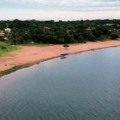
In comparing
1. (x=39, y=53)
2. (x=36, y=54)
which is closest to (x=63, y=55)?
(x=39, y=53)

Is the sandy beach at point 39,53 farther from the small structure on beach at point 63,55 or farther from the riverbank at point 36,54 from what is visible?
the small structure on beach at point 63,55

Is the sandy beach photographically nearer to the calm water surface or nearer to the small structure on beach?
the small structure on beach

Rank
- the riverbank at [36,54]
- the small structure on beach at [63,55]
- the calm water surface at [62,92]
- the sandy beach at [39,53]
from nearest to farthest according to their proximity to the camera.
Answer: the calm water surface at [62,92]
the riverbank at [36,54]
the sandy beach at [39,53]
the small structure on beach at [63,55]

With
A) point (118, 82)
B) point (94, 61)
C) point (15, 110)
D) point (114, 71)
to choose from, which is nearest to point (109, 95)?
point (118, 82)

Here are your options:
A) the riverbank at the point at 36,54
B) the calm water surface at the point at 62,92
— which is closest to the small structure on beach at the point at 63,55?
the riverbank at the point at 36,54

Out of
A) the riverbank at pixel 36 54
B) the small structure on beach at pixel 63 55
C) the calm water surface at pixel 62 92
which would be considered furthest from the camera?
the small structure on beach at pixel 63 55

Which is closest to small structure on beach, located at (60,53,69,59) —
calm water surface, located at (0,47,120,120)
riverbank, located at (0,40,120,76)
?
riverbank, located at (0,40,120,76)

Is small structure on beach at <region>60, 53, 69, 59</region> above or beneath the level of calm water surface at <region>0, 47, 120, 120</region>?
beneath
